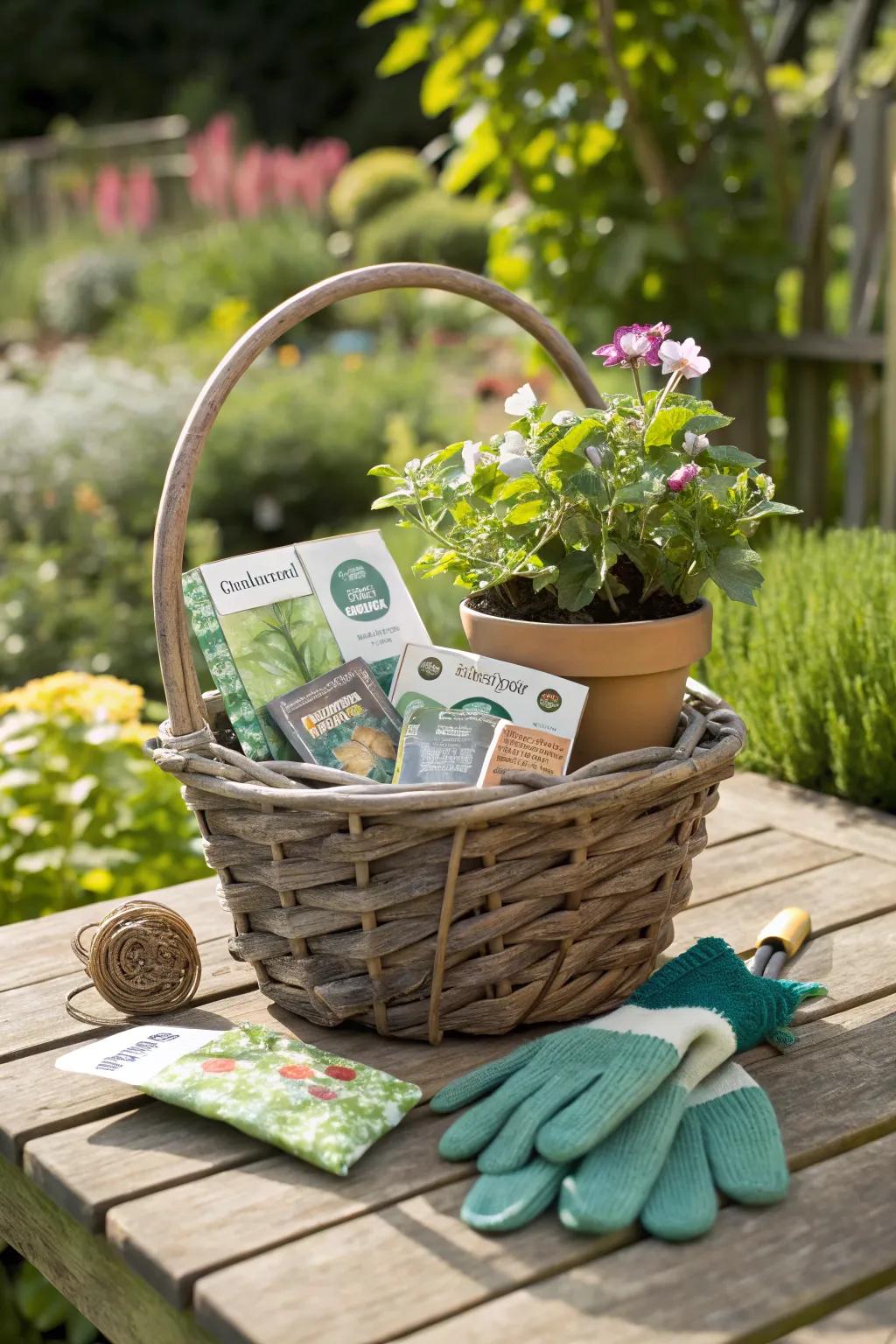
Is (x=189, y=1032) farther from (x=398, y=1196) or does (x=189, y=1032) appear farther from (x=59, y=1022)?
(x=398, y=1196)

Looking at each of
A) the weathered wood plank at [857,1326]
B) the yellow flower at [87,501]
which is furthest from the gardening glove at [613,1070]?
the yellow flower at [87,501]

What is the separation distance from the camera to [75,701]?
2.39m

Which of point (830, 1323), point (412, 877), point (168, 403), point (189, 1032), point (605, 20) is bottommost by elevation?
point (830, 1323)

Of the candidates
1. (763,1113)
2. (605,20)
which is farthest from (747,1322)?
(605,20)

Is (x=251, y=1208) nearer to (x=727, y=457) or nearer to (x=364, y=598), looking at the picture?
(x=364, y=598)

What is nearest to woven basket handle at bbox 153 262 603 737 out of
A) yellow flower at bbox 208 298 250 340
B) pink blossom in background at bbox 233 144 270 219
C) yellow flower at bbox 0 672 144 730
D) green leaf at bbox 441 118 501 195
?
yellow flower at bbox 0 672 144 730

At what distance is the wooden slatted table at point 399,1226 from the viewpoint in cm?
93

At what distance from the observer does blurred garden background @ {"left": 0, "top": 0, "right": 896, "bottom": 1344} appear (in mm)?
2162

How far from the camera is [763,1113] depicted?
112cm

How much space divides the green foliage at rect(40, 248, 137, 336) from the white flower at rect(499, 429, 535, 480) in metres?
9.43

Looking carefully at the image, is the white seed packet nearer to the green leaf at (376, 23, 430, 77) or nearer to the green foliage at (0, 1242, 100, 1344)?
the green foliage at (0, 1242, 100, 1344)

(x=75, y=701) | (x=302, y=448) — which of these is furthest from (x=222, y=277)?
(x=75, y=701)

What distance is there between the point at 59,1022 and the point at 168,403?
13.6 feet

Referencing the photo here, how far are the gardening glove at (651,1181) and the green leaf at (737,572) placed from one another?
0.45m
